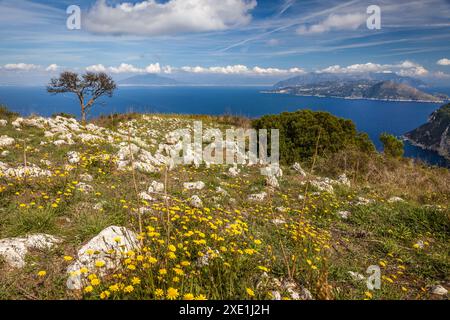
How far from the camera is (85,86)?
2561 centimetres

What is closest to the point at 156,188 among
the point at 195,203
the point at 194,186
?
the point at 194,186

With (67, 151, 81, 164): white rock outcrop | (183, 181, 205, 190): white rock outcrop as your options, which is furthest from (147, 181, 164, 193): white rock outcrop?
(67, 151, 81, 164): white rock outcrop

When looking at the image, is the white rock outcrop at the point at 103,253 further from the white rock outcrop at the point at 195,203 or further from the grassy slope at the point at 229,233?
the white rock outcrop at the point at 195,203

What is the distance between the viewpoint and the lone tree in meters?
25.0

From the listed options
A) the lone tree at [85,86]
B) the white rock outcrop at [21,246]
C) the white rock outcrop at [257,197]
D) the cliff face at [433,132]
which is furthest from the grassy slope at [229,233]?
the cliff face at [433,132]

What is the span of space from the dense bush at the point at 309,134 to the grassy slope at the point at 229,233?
607 cm

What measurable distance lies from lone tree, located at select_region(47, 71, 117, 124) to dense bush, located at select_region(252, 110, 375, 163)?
19.0 meters

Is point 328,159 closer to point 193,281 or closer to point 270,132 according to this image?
point 270,132

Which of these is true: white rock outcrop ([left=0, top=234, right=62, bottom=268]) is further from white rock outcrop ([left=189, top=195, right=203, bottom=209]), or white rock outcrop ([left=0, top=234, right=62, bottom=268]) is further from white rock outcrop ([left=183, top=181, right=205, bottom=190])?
white rock outcrop ([left=183, top=181, right=205, bottom=190])

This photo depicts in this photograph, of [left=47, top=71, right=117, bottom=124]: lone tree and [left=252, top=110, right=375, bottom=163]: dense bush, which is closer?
[left=252, top=110, right=375, bottom=163]: dense bush

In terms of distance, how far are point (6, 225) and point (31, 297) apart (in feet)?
5.47

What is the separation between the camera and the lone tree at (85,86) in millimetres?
25000
